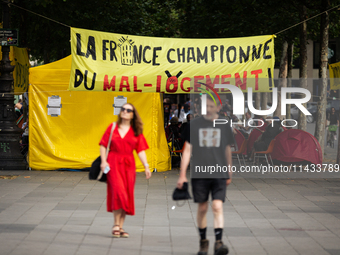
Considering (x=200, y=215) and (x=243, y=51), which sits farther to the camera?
(x=243, y=51)

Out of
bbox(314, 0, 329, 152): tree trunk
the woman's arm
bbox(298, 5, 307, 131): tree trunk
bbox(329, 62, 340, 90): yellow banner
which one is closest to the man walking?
the woman's arm

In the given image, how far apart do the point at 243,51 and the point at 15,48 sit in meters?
6.65

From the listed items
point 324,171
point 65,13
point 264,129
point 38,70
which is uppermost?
point 65,13

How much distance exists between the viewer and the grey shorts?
585cm

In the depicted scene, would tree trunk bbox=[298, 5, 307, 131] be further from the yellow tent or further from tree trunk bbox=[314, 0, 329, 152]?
the yellow tent

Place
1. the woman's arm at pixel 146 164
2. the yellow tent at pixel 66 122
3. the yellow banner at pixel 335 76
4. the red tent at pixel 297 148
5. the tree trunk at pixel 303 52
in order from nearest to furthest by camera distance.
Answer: the woman's arm at pixel 146 164 < the yellow tent at pixel 66 122 < the red tent at pixel 297 148 < the yellow banner at pixel 335 76 < the tree trunk at pixel 303 52

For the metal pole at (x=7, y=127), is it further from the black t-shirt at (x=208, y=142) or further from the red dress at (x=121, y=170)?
the black t-shirt at (x=208, y=142)

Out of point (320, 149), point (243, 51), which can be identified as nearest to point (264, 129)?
point (320, 149)

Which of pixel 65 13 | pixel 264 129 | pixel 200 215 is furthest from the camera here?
pixel 65 13

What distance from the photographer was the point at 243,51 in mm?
12531

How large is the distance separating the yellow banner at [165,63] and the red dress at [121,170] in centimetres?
567

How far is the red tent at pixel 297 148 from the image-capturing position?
14031 mm

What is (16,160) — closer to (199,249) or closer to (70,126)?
(70,126)

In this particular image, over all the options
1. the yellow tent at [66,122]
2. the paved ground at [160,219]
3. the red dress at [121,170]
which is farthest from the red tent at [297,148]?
the red dress at [121,170]
